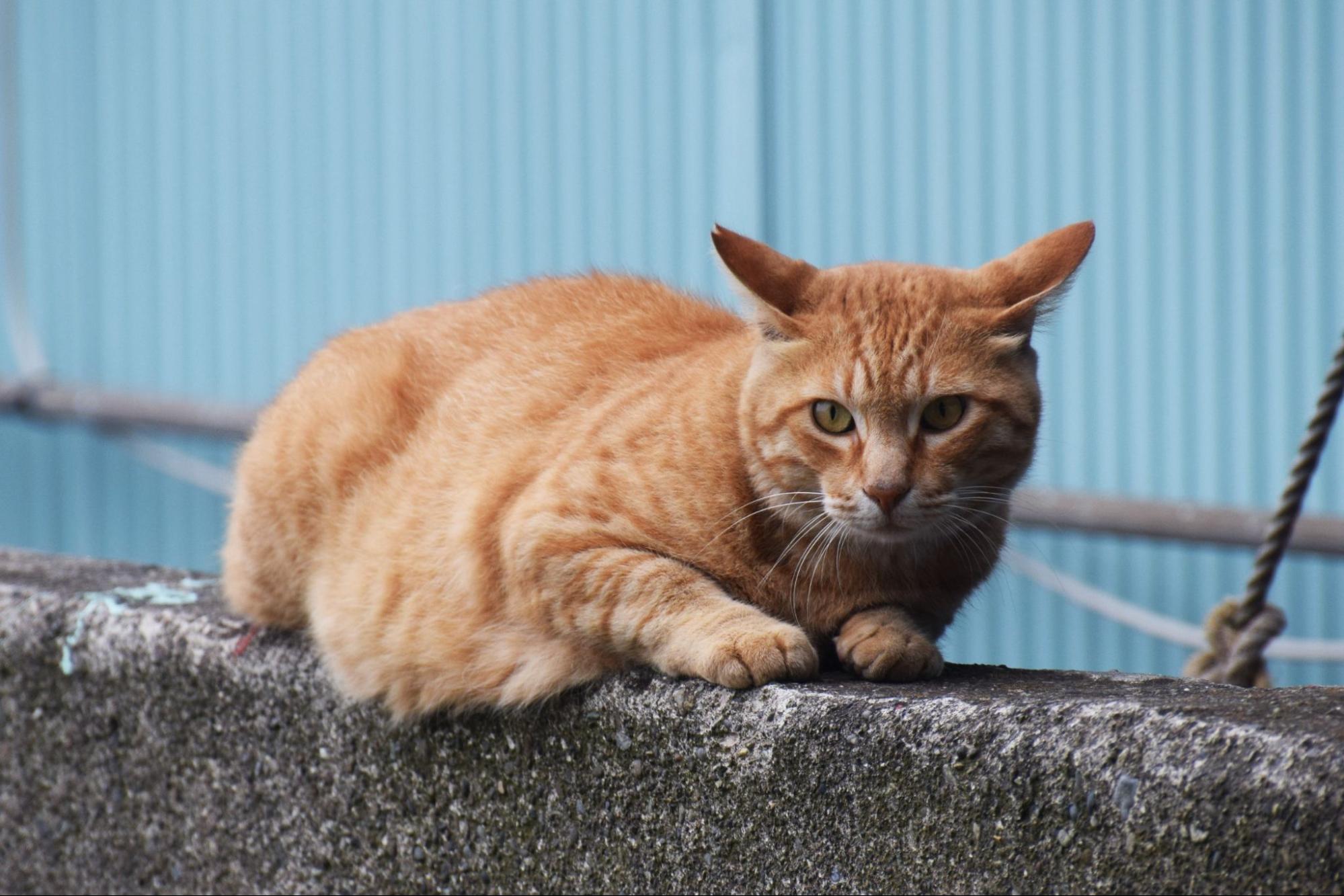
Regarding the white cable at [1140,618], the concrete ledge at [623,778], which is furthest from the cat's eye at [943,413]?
the white cable at [1140,618]

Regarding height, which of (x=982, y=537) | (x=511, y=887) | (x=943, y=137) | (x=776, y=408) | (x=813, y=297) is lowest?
(x=511, y=887)

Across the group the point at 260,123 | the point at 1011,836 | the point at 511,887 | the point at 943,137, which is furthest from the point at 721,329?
the point at 260,123

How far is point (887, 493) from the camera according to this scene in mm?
1795

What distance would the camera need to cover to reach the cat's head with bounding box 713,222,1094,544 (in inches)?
72.7

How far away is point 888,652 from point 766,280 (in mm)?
548

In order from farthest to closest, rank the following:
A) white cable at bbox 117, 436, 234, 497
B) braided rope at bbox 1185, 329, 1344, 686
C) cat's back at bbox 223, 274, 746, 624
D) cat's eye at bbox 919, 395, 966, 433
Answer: white cable at bbox 117, 436, 234, 497 → cat's back at bbox 223, 274, 746, 624 → braided rope at bbox 1185, 329, 1344, 686 → cat's eye at bbox 919, 395, 966, 433

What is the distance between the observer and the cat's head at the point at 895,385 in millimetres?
1848

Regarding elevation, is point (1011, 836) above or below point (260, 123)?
below

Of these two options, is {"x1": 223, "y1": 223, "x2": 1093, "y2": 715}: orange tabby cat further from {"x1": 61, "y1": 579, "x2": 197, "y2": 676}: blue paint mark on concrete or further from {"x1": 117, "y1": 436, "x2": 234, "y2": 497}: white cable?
{"x1": 117, "y1": 436, "x2": 234, "y2": 497}: white cable

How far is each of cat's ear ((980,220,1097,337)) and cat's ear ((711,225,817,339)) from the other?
27cm

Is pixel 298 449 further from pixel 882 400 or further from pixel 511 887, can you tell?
pixel 882 400

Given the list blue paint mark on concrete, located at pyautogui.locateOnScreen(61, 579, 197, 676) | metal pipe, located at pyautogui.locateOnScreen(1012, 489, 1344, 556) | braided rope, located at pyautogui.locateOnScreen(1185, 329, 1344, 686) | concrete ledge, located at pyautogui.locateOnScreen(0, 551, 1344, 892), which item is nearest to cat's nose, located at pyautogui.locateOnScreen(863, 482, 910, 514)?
concrete ledge, located at pyautogui.locateOnScreen(0, 551, 1344, 892)

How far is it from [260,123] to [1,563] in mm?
2696

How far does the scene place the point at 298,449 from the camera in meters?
2.61
